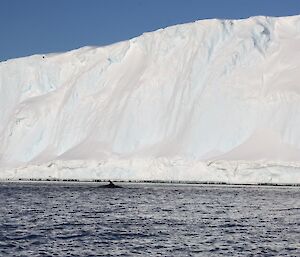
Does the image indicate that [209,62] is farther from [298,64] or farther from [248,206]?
[248,206]

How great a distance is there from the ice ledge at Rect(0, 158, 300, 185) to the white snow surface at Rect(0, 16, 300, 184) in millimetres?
176

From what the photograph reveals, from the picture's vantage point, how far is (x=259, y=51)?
129 meters

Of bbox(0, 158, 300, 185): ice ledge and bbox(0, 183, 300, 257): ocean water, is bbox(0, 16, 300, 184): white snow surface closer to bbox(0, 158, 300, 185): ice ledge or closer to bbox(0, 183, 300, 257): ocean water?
bbox(0, 158, 300, 185): ice ledge

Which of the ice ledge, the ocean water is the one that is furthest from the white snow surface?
the ocean water

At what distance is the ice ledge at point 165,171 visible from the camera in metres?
106

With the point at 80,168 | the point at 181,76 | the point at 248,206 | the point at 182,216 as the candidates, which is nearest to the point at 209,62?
the point at 181,76

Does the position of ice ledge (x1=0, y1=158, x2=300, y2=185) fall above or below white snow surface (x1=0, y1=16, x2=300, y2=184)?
below

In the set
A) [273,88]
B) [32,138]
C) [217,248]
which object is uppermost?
[273,88]

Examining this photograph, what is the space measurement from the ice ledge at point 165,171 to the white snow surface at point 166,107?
18 centimetres

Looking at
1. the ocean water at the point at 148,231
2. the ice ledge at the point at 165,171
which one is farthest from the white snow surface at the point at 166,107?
the ocean water at the point at 148,231

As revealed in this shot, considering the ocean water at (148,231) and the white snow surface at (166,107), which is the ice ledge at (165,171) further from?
the ocean water at (148,231)

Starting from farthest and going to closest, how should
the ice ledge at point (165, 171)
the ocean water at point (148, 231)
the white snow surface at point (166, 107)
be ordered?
1. the white snow surface at point (166, 107)
2. the ice ledge at point (165, 171)
3. the ocean water at point (148, 231)

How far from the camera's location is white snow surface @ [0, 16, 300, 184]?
117 meters

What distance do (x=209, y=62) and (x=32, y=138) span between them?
3628 cm
